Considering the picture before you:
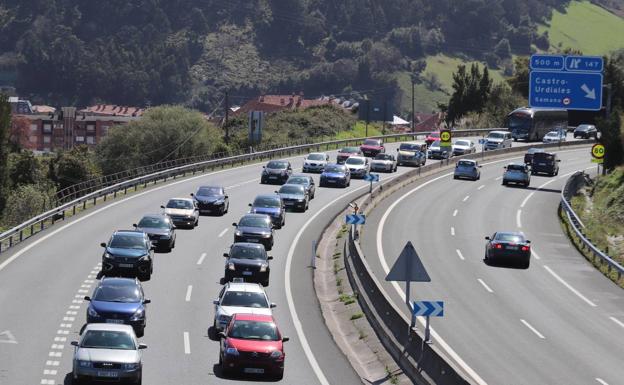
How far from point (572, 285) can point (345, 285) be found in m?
8.82

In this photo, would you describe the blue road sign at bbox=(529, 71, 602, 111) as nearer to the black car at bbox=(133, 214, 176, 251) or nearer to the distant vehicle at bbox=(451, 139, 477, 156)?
the black car at bbox=(133, 214, 176, 251)

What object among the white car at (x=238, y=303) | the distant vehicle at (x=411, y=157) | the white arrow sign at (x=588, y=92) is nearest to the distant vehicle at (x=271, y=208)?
the white car at (x=238, y=303)

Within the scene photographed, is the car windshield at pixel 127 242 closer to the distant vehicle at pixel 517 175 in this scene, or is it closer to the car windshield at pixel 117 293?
the car windshield at pixel 117 293

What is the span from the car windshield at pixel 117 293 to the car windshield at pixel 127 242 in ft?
22.9

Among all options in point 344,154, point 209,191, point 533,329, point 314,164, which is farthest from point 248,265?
point 344,154

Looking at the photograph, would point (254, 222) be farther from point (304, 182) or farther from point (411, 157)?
point (411, 157)

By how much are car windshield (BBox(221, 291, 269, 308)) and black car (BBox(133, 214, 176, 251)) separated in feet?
38.4

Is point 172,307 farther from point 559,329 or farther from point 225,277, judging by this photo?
point 559,329

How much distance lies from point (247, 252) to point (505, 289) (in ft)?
28.7

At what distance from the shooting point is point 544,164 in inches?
3068

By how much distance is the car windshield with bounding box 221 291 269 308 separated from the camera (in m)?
28.7

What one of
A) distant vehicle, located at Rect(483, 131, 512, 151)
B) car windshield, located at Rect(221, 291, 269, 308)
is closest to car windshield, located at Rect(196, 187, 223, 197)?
car windshield, located at Rect(221, 291, 269, 308)

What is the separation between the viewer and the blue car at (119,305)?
1069 inches

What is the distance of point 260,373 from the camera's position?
946 inches
